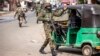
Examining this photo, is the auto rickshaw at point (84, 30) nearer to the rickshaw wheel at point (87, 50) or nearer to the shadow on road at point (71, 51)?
the rickshaw wheel at point (87, 50)

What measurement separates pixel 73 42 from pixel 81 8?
1209mm

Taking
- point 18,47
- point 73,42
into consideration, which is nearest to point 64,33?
point 73,42

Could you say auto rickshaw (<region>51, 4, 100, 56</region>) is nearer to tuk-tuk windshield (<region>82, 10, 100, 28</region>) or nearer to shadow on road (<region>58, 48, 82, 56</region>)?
tuk-tuk windshield (<region>82, 10, 100, 28</region>)

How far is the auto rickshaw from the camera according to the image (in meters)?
11.7

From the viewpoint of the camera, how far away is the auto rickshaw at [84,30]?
38.4ft

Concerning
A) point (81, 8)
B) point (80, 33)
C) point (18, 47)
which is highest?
point (81, 8)

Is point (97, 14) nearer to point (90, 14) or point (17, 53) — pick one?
point (90, 14)

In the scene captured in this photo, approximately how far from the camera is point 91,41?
11750 millimetres

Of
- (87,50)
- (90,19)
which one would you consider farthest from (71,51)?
(90,19)

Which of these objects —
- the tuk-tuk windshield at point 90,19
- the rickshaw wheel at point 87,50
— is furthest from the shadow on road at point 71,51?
the tuk-tuk windshield at point 90,19

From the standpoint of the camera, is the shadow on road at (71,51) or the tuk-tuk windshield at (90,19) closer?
the tuk-tuk windshield at (90,19)

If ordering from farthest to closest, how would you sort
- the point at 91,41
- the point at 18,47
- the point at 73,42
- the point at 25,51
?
1. the point at 18,47
2. the point at 25,51
3. the point at 73,42
4. the point at 91,41

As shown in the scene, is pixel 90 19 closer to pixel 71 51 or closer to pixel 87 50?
pixel 87 50

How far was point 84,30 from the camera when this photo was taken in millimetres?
11977
